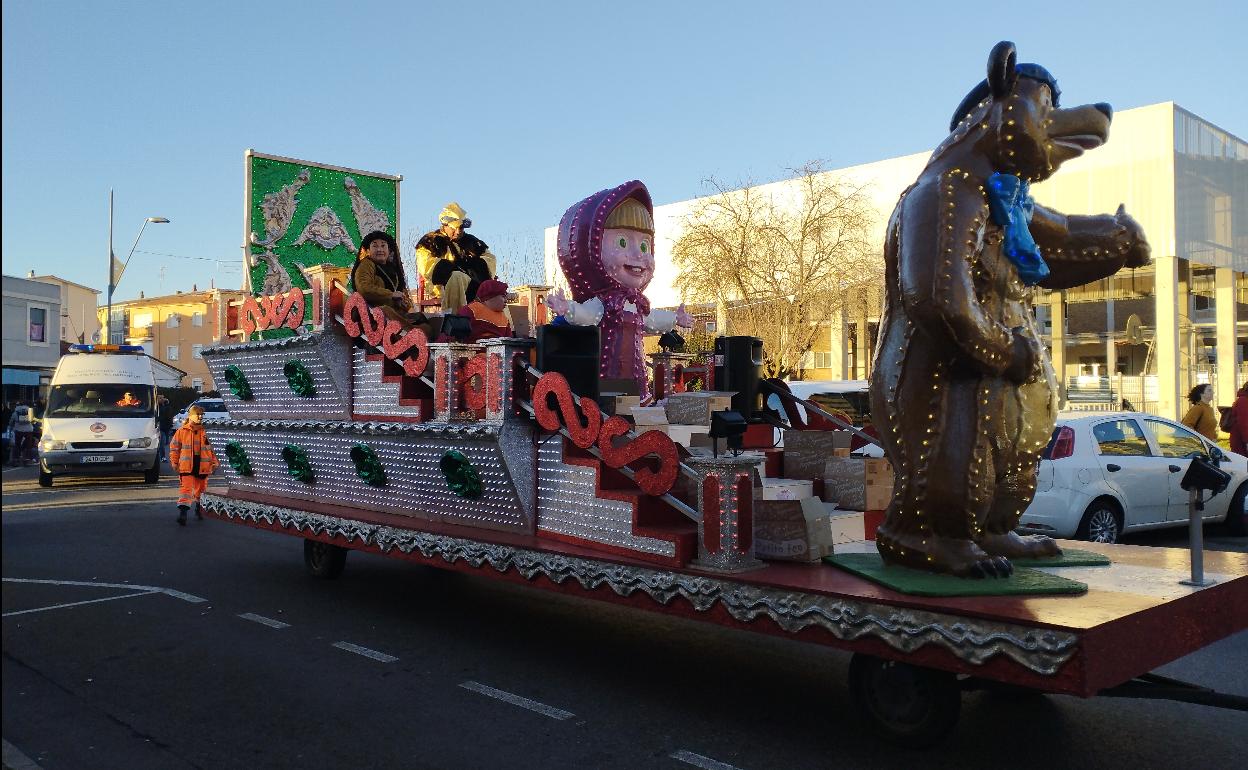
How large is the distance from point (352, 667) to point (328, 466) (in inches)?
89.8

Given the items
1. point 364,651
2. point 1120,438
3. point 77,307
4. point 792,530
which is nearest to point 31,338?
point 77,307

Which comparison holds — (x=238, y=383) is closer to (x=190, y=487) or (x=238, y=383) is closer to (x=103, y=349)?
(x=190, y=487)

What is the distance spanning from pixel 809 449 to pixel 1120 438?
198 inches

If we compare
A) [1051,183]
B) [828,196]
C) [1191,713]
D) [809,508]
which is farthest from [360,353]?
[1051,183]

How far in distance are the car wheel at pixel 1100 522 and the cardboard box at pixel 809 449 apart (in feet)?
13.7

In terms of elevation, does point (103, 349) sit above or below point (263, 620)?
above

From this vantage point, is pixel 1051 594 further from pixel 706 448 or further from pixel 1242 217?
pixel 1242 217

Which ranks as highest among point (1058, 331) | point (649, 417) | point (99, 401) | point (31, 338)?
point (31, 338)

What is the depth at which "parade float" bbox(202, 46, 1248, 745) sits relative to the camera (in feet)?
12.6

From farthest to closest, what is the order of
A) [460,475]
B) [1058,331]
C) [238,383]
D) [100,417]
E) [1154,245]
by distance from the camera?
[1058,331] → [1154,245] → [100,417] → [238,383] → [460,475]

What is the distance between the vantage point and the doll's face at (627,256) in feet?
22.5

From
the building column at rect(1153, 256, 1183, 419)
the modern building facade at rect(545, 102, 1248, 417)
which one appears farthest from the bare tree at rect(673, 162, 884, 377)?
the building column at rect(1153, 256, 1183, 419)

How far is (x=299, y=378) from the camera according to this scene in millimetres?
7664

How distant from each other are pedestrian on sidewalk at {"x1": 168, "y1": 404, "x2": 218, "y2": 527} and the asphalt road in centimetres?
382
